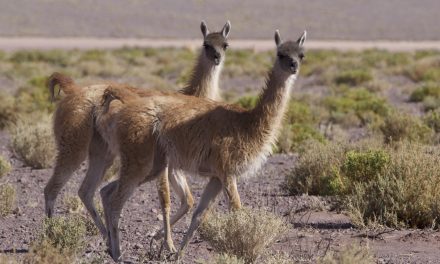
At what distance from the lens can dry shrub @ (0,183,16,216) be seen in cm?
919

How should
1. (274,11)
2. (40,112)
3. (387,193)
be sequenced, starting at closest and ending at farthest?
(387,193)
(40,112)
(274,11)

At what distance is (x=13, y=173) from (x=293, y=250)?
6044mm

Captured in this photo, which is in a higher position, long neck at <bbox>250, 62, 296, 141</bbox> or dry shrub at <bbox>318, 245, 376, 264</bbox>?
long neck at <bbox>250, 62, 296, 141</bbox>

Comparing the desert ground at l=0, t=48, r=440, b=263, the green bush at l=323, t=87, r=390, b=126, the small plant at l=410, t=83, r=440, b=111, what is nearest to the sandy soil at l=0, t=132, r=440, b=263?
the desert ground at l=0, t=48, r=440, b=263

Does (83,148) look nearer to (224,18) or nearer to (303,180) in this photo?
(303,180)

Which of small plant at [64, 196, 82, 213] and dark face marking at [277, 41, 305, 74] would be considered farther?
small plant at [64, 196, 82, 213]

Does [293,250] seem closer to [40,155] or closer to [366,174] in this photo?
[366,174]

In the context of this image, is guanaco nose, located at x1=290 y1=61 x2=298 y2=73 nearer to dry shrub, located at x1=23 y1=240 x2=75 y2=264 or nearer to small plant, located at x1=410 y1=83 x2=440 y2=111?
dry shrub, located at x1=23 y1=240 x2=75 y2=264

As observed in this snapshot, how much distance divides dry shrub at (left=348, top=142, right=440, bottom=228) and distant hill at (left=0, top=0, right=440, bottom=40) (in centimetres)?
6654

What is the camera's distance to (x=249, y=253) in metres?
6.62

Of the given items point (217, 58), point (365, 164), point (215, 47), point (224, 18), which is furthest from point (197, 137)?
point (224, 18)

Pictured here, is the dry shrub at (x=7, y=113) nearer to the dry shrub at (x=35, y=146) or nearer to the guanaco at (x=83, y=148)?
the dry shrub at (x=35, y=146)

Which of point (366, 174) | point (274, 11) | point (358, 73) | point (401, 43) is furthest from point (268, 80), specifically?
point (274, 11)

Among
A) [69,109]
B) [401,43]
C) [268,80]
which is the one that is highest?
[268,80]
